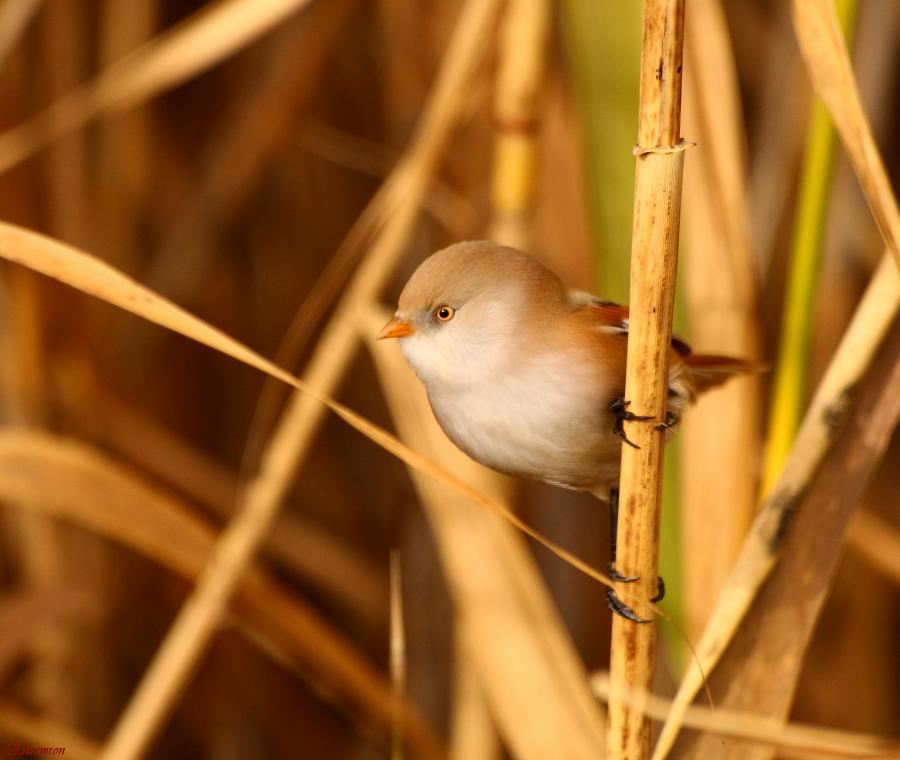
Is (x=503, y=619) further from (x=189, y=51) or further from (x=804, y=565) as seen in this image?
(x=189, y=51)

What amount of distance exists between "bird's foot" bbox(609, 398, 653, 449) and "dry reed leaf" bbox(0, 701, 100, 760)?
43.2 inches

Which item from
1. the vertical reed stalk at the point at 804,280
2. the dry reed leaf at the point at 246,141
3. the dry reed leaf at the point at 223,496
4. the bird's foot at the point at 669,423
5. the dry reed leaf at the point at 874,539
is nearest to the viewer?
the bird's foot at the point at 669,423

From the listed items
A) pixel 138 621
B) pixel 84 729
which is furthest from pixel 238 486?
pixel 84 729

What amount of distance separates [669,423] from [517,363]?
186 mm

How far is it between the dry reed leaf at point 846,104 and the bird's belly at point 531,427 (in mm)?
347

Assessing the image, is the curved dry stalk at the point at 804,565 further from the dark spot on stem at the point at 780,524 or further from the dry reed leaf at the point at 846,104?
the dry reed leaf at the point at 846,104

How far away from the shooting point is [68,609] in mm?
2010

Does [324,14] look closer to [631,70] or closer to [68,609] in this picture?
[631,70]

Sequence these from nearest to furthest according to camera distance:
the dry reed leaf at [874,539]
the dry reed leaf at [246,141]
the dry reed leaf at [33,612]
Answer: the dry reed leaf at [874,539] < the dry reed leaf at [33,612] < the dry reed leaf at [246,141]

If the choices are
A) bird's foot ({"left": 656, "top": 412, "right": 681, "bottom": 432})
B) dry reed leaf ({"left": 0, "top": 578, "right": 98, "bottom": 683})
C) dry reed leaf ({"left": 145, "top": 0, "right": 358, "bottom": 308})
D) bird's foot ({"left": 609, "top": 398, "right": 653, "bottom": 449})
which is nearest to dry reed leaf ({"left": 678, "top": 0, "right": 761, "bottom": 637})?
bird's foot ({"left": 656, "top": 412, "right": 681, "bottom": 432})

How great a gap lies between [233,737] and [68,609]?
585 millimetres

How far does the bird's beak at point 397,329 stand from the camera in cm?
120

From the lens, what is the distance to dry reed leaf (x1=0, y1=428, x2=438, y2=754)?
4.77 feet

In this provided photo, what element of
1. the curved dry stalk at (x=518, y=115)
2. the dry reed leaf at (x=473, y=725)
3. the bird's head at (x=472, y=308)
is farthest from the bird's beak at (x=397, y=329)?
the dry reed leaf at (x=473, y=725)
